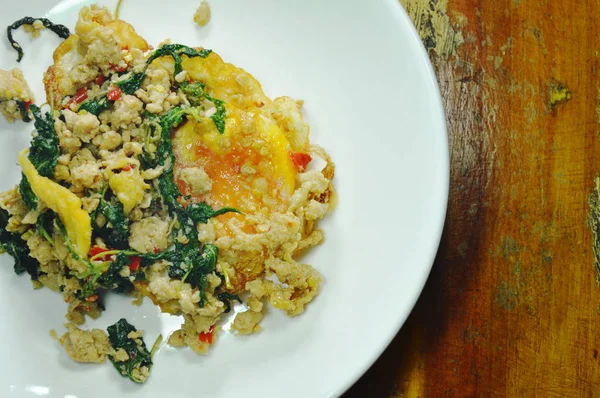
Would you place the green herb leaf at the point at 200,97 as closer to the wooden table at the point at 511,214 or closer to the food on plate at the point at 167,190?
the food on plate at the point at 167,190

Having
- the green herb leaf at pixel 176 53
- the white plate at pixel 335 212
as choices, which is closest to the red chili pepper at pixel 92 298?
the white plate at pixel 335 212

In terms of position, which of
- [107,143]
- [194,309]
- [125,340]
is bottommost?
[125,340]

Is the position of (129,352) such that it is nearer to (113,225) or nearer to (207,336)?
(207,336)

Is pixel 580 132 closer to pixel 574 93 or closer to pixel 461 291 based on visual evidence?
pixel 574 93

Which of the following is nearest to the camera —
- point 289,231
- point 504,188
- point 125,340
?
point 289,231

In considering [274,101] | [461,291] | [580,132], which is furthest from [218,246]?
[580,132]

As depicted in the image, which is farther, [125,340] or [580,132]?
[580,132]
